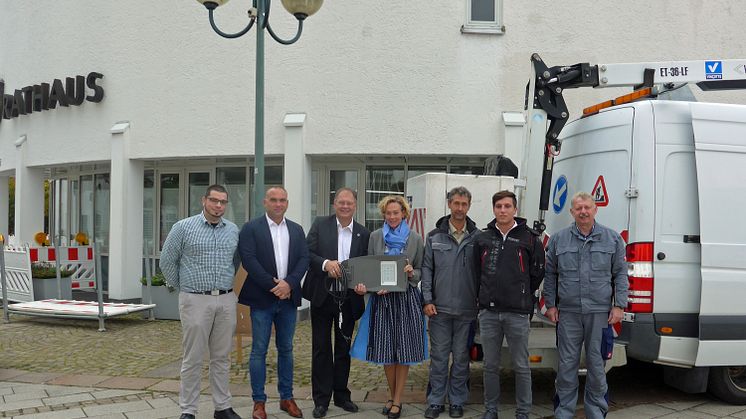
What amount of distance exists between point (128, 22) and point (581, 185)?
28.9ft

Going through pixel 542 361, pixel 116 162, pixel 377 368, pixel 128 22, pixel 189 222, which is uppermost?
pixel 128 22

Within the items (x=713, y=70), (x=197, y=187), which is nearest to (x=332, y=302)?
(x=713, y=70)

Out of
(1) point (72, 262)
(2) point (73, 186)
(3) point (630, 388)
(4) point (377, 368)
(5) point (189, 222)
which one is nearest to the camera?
(5) point (189, 222)

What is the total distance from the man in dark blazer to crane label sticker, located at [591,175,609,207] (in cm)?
193

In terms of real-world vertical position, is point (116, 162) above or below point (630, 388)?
above

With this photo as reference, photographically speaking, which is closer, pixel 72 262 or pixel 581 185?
pixel 581 185

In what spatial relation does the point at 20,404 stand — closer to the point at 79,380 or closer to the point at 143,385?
the point at 79,380

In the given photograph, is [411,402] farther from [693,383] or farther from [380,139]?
[380,139]

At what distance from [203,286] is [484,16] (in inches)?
270

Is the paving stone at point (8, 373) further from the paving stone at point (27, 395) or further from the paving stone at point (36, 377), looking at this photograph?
the paving stone at point (27, 395)

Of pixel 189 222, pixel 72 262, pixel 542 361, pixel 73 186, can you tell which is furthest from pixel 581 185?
pixel 73 186

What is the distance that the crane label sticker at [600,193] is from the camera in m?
5.20

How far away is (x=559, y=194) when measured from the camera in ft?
19.9

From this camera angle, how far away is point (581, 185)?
221 inches
